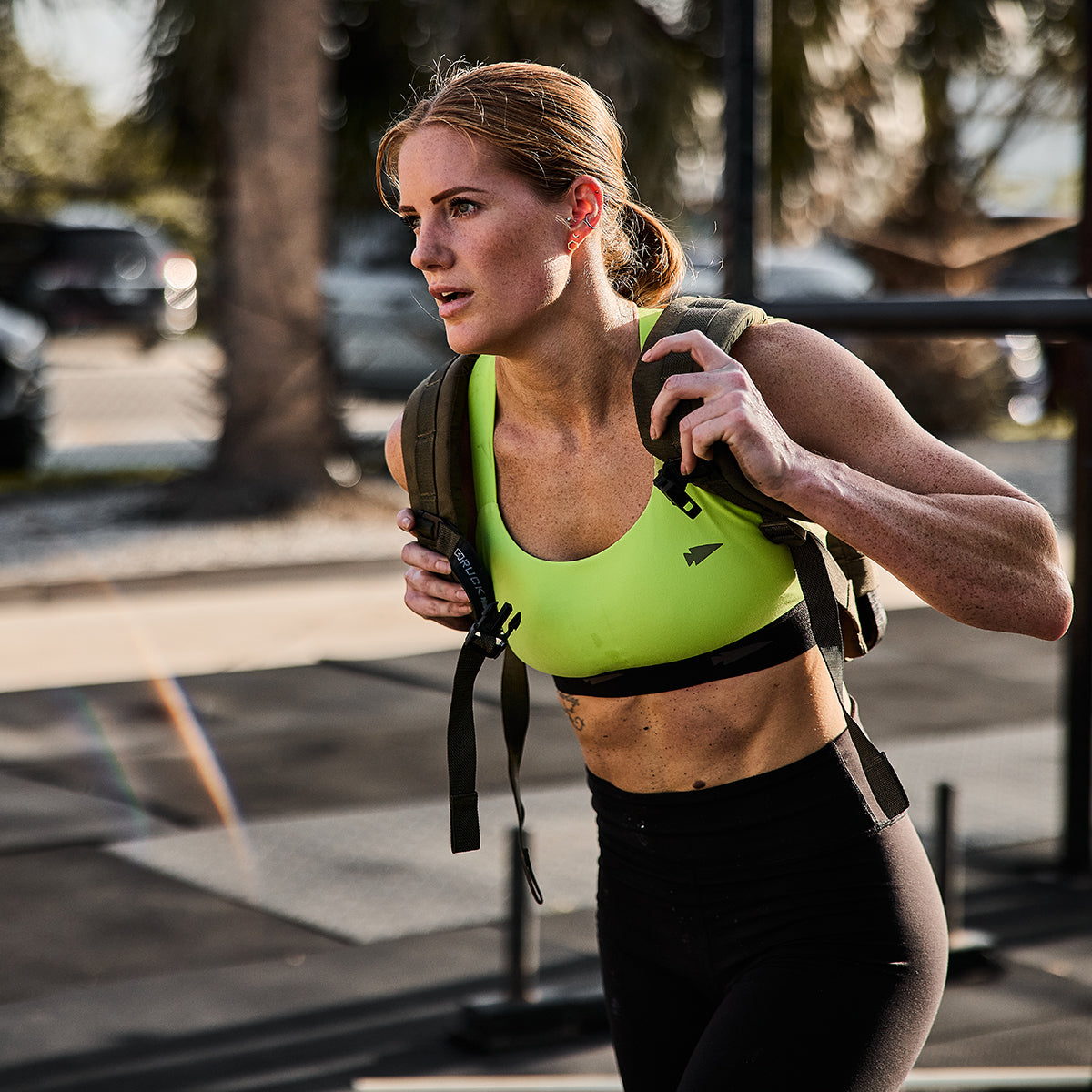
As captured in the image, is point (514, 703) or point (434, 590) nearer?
point (434, 590)

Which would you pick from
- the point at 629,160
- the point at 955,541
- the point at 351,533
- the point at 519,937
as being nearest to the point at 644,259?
the point at 955,541

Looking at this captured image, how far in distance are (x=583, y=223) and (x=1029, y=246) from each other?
1745cm

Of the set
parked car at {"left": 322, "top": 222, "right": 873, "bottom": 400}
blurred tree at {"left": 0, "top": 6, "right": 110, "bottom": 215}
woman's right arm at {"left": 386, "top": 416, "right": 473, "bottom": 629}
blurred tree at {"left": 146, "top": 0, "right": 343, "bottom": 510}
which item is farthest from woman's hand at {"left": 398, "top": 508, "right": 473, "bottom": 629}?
blurred tree at {"left": 0, "top": 6, "right": 110, "bottom": 215}

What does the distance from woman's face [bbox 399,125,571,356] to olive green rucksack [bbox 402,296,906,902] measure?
196mm

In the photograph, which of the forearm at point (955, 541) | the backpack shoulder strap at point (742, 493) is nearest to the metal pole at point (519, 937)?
the backpack shoulder strap at point (742, 493)

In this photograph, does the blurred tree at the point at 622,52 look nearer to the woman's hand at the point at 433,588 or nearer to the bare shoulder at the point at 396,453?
the bare shoulder at the point at 396,453

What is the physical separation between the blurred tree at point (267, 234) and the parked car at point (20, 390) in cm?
208

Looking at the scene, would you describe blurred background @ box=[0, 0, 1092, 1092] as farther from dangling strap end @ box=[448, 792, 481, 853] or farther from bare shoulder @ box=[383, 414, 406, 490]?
dangling strap end @ box=[448, 792, 481, 853]

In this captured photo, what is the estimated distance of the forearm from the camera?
1.94m

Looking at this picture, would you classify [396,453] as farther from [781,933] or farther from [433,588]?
[781,933]

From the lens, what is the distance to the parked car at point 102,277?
20.8 m

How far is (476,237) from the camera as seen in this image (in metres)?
2.19

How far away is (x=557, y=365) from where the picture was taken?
2.32m

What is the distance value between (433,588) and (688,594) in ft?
1.29
